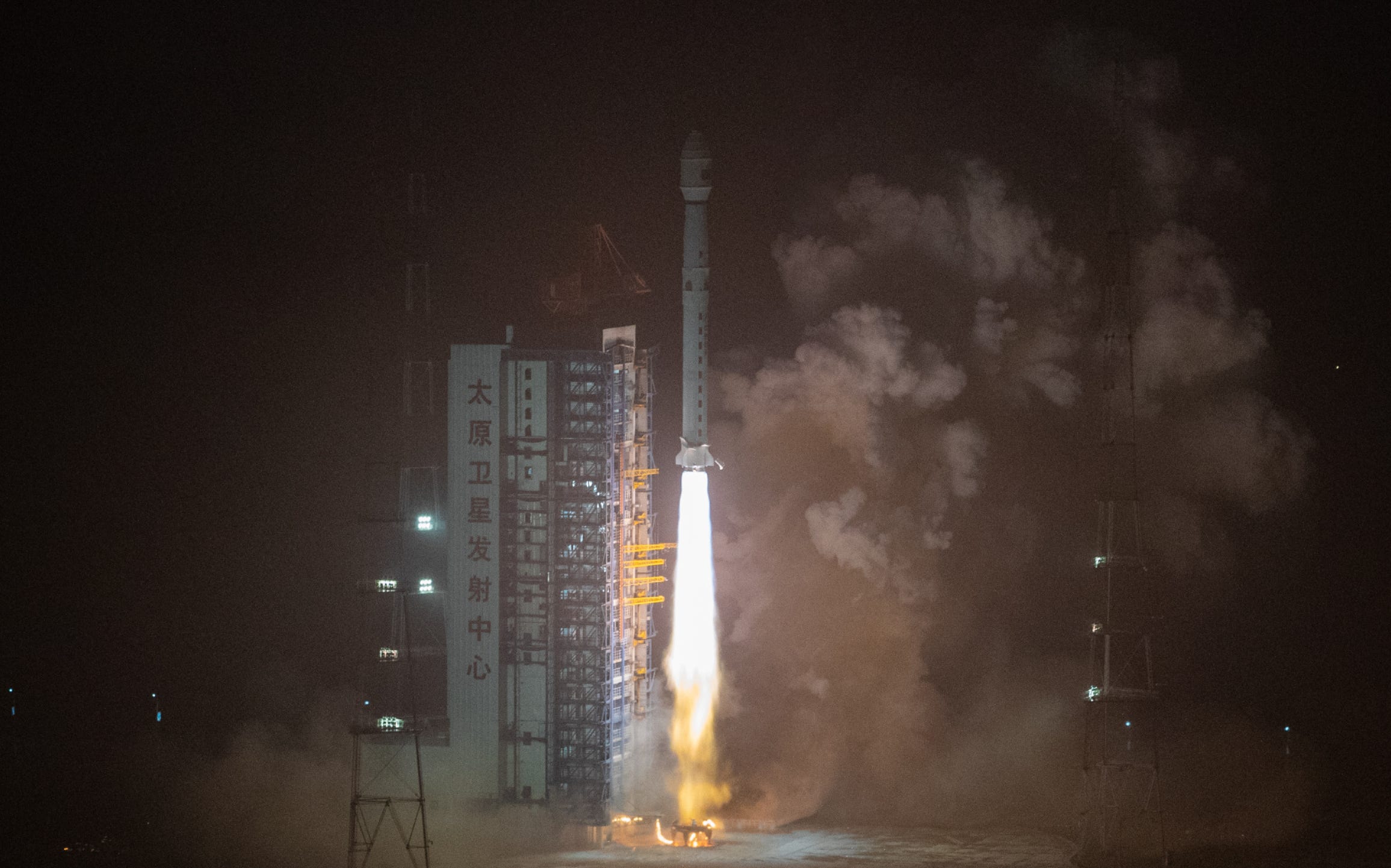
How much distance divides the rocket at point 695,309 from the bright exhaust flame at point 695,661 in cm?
98

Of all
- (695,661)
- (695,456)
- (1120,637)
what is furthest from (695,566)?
(1120,637)

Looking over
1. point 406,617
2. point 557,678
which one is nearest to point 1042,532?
point 557,678

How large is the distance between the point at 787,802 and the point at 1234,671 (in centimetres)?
1600

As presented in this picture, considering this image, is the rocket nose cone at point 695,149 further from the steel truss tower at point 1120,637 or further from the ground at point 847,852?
the ground at point 847,852

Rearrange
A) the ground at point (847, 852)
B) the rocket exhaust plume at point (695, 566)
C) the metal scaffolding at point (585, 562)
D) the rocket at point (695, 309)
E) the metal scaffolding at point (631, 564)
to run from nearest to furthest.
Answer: the ground at point (847, 852), the metal scaffolding at point (585, 562), the metal scaffolding at point (631, 564), the rocket at point (695, 309), the rocket exhaust plume at point (695, 566)

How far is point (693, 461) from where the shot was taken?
46125 millimetres

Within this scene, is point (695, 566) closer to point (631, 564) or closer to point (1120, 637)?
point (631, 564)

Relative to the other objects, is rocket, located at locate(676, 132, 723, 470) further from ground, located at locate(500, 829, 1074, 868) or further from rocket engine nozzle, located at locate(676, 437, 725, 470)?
ground, located at locate(500, 829, 1074, 868)

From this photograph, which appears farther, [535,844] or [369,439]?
[369,439]

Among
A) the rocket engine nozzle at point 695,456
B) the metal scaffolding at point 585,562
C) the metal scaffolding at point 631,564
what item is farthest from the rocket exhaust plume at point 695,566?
the metal scaffolding at point 585,562

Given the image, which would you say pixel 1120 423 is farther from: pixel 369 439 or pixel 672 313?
pixel 369 439

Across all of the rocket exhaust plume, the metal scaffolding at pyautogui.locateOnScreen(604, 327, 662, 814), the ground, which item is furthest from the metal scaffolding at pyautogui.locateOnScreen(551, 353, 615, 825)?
the rocket exhaust plume

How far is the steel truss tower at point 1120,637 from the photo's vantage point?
4341cm

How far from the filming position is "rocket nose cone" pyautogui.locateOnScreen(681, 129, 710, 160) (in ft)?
151
